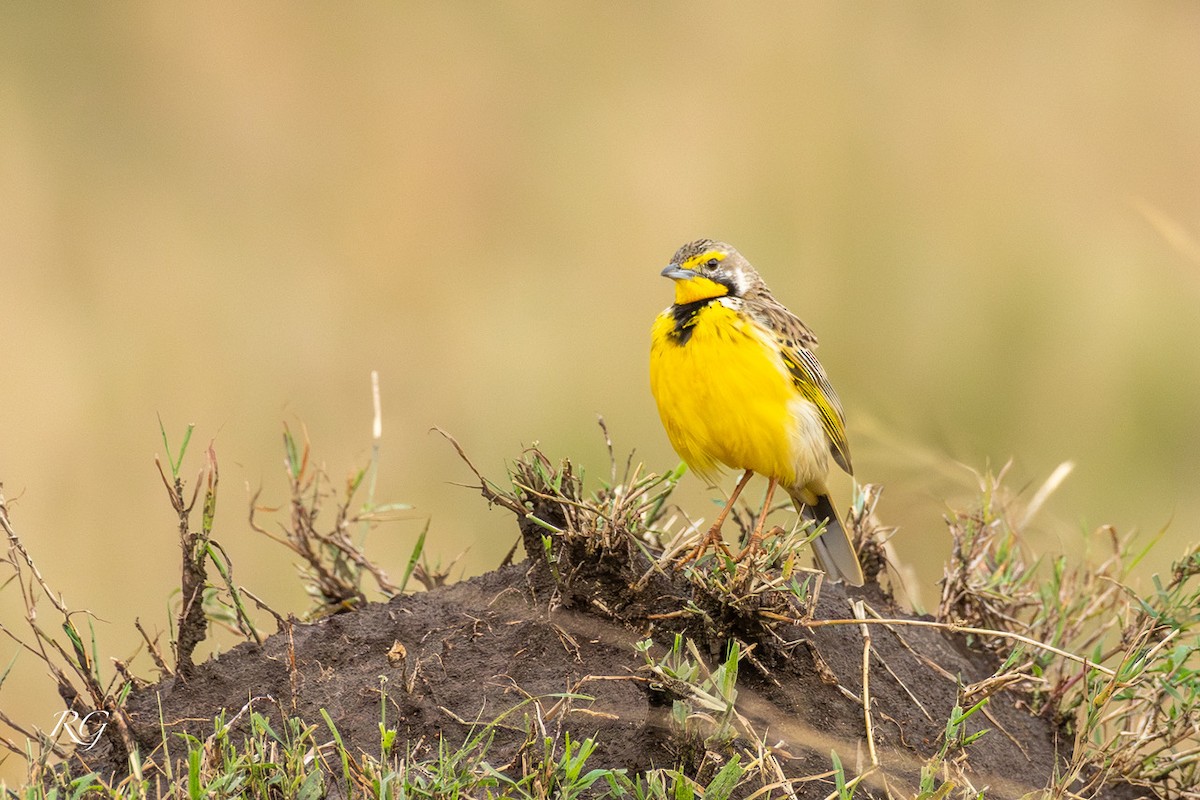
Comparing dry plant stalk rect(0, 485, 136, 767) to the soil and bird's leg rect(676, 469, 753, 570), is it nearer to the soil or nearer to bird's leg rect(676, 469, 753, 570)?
the soil

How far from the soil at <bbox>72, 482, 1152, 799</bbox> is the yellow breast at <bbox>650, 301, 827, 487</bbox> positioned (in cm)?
88

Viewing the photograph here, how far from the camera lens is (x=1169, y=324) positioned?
9234mm

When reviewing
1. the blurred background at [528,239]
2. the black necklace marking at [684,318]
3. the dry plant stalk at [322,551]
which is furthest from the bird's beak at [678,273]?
the blurred background at [528,239]

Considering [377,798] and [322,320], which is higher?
[322,320]

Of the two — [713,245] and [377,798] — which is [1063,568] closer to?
[713,245]

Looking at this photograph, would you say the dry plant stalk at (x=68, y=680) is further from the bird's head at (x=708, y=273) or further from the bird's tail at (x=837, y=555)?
→ the bird's head at (x=708, y=273)

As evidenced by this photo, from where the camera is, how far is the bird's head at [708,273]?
5.42 metres

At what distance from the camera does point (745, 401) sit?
4.97 metres

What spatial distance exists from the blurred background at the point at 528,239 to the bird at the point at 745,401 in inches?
81.1

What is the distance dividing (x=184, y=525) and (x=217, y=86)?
23.1 feet

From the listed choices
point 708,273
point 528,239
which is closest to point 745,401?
point 708,273

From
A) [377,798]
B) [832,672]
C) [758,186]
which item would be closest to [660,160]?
[758,186]

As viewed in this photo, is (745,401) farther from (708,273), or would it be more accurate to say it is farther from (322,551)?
(322,551)

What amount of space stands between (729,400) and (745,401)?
6 cm
